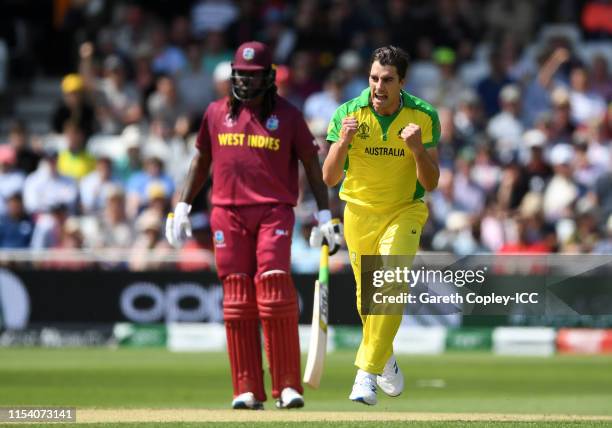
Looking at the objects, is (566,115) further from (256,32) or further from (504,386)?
(504,386)

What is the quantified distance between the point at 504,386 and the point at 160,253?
549 centimetres

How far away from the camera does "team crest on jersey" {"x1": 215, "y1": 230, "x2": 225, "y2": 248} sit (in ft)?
32.6

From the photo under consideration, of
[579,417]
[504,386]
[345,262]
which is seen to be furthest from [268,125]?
[345,262]

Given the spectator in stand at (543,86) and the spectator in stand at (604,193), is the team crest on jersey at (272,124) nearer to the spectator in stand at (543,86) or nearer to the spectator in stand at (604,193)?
the spectator in stand at (604,193)

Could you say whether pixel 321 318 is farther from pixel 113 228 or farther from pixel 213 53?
pixel 213 53

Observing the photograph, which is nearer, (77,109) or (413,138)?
(413,138)

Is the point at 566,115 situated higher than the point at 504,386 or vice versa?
the point at 566,115

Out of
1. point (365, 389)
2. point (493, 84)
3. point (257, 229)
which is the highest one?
point (493, 84)

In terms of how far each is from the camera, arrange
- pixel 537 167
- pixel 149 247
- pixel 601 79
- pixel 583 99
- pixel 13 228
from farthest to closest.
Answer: pixel 601 79, pixel 583 99, pixel 537 167, pixel 13 228, pixel 149 247

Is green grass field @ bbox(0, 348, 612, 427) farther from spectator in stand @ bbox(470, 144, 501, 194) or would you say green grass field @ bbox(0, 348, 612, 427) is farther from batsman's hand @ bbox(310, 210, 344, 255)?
spectator in stand @ bbox(470, 144, 501, 194)

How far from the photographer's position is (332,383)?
13773mm

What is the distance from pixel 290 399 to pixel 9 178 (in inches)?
391

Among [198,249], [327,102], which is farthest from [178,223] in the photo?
[327,102]

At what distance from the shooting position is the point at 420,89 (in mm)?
20609
